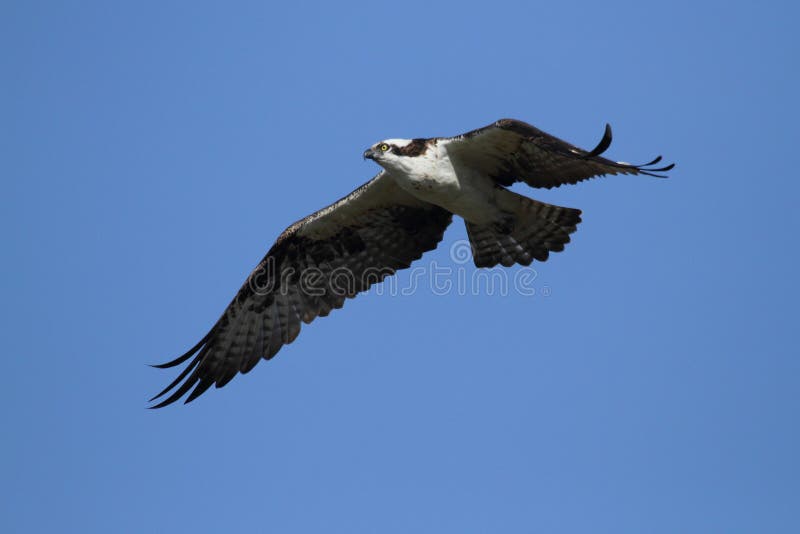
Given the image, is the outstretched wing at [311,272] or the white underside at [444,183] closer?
→ the white underside at [444,183]

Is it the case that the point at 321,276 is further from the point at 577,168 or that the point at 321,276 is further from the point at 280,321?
the point at 577,168

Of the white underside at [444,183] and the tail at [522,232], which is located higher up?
the white underside at [444,183]

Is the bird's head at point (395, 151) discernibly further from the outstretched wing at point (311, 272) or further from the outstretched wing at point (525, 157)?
the outstretched wing at point (311, 272)

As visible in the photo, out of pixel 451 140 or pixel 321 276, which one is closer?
pixel 451 140

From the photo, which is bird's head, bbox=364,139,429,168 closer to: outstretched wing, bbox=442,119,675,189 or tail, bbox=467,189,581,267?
outstretched wing, bbox=442,119,675,189

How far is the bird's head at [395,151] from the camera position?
36.7ft

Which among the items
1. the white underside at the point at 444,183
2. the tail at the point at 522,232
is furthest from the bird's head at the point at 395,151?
the tail at the point at 522,232

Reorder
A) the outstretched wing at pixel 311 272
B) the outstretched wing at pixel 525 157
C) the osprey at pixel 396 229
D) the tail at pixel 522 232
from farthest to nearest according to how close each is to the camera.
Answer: the outstretched wing at pixel 311 272, the tail at pixel 522 232, the osprey at pixel 396 229, the outstretched wing at pixel 525 157

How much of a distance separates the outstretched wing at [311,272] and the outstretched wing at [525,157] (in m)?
1.19

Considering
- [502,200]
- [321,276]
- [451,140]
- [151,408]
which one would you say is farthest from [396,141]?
[151,408]

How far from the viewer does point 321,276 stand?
1280cm

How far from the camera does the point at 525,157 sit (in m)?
11.1

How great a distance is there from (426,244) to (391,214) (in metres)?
0.55

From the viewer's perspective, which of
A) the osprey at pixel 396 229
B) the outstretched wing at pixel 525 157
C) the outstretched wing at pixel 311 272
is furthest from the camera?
the outstretched wing at pixel 311 272
